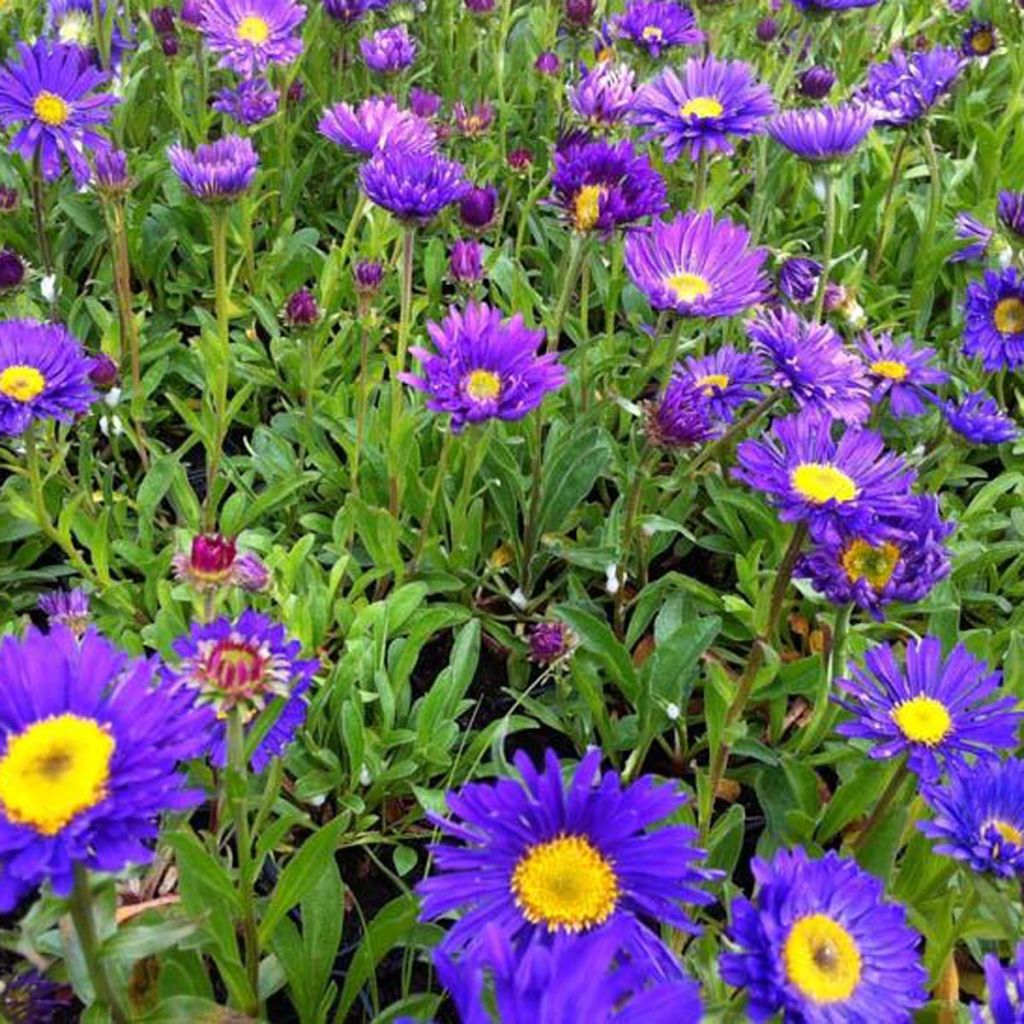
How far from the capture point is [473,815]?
3.62 feet

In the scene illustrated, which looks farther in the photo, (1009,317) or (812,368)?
(1009,317)

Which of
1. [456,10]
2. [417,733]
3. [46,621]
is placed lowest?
[46,621]

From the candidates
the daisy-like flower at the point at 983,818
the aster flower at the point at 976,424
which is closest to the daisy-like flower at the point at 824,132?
the aster flower at the point at 976,424

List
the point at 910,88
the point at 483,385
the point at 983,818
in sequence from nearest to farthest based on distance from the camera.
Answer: the point at 983,818, the point at 483,385, the point at 910,88

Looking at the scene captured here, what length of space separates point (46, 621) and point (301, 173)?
1355 millimetres

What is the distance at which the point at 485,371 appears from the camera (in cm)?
174

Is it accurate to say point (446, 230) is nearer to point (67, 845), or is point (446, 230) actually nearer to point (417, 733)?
point (417, 733)

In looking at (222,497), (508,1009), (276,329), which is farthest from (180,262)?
(508,1009)

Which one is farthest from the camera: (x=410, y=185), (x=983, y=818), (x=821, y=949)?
(x=410, y=185)

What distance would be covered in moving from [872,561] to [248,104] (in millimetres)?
1825

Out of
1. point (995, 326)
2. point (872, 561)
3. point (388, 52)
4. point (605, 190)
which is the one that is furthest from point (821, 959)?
point (388, 52)

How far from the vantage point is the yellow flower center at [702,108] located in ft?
7.52

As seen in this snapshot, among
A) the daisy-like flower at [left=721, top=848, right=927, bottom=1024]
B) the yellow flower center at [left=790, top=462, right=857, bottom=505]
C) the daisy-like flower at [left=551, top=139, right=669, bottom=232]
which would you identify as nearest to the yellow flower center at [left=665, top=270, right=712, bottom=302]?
the daisy-like flower at [left=551, top=139, right=669, bottom=232]

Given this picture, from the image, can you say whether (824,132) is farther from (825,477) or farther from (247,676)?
(247,676)
